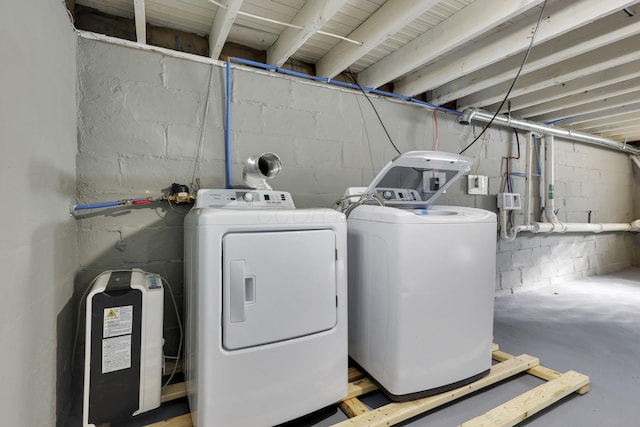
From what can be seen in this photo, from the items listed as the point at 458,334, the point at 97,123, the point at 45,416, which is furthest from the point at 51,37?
the point at 458,334

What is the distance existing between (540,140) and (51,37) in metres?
4.64

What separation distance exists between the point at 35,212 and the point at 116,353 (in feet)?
2.22

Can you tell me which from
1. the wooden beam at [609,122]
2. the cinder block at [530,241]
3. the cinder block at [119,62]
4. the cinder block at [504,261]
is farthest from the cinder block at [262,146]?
the wooden beam at [609,122]

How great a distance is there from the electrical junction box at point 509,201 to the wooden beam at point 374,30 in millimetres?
2320

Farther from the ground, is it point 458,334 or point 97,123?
point 97,123

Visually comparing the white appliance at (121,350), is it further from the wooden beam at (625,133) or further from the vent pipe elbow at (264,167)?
the wooden beam at (625,133)

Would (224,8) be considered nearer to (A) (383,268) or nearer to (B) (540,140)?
(A) (383,268)

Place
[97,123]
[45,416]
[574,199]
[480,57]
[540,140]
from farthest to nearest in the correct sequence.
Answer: [574,199], [540,140], [480,57], [97,123], [45,416]

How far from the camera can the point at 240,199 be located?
68.8 inches

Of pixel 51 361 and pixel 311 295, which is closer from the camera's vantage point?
pixel 51 361

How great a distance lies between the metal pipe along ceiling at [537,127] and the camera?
3088mm

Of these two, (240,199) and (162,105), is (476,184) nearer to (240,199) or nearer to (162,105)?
(240,199)

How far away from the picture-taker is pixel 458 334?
5.35 feet

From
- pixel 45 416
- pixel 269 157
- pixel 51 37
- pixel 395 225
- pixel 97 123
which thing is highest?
pixel 51 37
